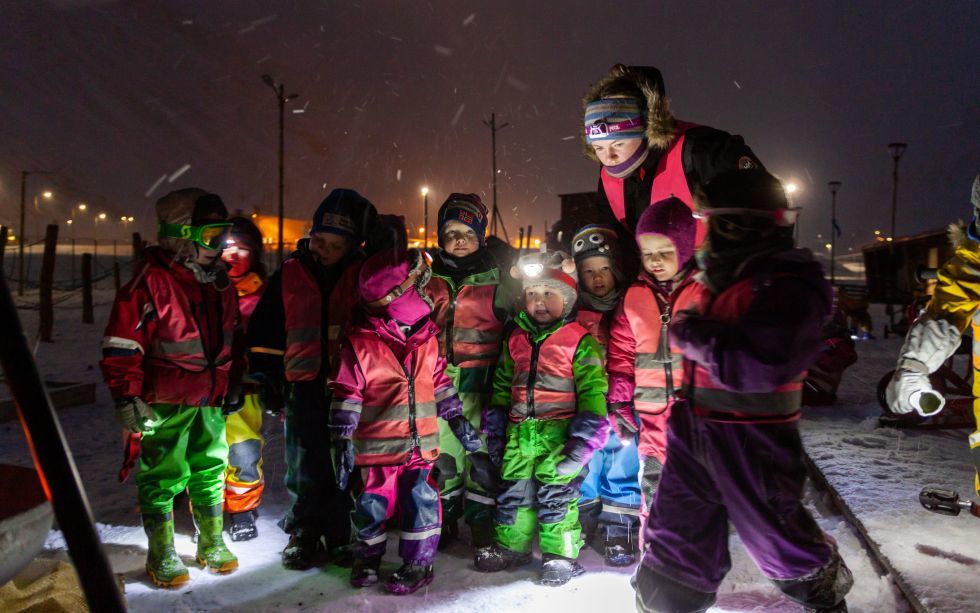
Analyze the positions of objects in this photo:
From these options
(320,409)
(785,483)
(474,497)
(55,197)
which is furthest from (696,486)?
(55,197)

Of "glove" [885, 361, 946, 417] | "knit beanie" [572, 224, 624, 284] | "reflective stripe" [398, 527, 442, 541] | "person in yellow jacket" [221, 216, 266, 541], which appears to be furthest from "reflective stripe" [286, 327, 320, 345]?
"glove" [885, 361, 946, 417]

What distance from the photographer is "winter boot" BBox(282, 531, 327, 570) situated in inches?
150

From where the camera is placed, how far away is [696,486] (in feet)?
8.14

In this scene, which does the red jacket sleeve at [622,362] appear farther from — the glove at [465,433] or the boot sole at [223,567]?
the boot sole at [223,567]

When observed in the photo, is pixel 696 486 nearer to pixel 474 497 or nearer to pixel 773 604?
pixel 773 604

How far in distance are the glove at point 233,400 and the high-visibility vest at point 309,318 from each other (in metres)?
0.32

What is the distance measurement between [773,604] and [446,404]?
2.06m

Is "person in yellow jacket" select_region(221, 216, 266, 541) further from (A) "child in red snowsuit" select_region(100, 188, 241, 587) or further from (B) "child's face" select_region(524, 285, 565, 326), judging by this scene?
(B) "child's face" select_region(524, 285, 565, 326)

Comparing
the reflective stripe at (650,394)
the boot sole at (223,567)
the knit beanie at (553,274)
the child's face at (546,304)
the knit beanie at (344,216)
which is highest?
the knit beanie at (344,216)

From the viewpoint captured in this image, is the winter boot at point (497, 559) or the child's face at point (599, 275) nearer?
the winter boot at point (497, 559)

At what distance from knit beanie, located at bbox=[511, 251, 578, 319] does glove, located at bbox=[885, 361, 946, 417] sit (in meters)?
1.81

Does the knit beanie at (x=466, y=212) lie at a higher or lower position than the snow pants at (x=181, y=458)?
higher

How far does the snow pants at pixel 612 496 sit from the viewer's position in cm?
400

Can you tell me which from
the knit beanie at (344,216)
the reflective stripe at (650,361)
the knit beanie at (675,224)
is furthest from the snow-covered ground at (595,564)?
the knit beanie at (344,216)
